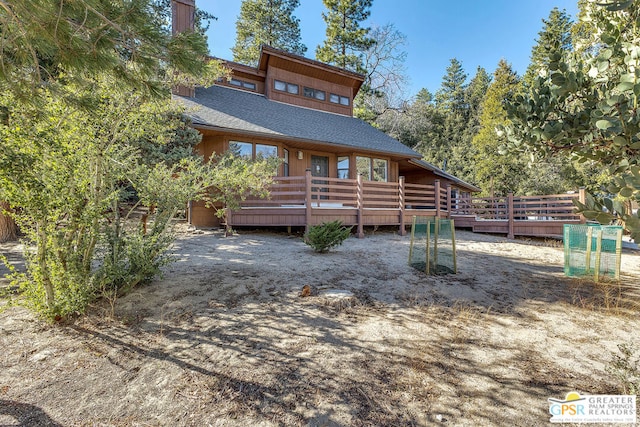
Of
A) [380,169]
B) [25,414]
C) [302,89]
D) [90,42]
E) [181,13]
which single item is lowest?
[25,414]

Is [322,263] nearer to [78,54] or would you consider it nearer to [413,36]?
[78,54]

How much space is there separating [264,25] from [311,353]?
27.5 metres

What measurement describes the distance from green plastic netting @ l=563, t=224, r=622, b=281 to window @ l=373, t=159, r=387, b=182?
7957mm

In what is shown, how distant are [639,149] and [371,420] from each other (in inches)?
88.9

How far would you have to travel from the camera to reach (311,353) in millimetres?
2602

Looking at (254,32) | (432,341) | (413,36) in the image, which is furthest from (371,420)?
(254,32)

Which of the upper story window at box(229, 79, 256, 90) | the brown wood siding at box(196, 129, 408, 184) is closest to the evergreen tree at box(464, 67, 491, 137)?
the brown wood siding at box(196, 129, 408, 184)

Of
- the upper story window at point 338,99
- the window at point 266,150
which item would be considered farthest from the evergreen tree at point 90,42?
the upper story window at point 338,99

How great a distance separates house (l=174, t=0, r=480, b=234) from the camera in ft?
28.5

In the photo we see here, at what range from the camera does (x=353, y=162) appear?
39.7 ft

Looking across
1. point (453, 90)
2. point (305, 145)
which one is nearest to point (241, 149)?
point (305, 145)

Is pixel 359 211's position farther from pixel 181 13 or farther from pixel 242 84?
pixel 181 13

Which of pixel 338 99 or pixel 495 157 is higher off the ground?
pixel 338 99

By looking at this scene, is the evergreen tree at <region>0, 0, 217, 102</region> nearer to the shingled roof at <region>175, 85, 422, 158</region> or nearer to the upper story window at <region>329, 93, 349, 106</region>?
the shingled roof at <region>175, 85, 422, 158</region>
